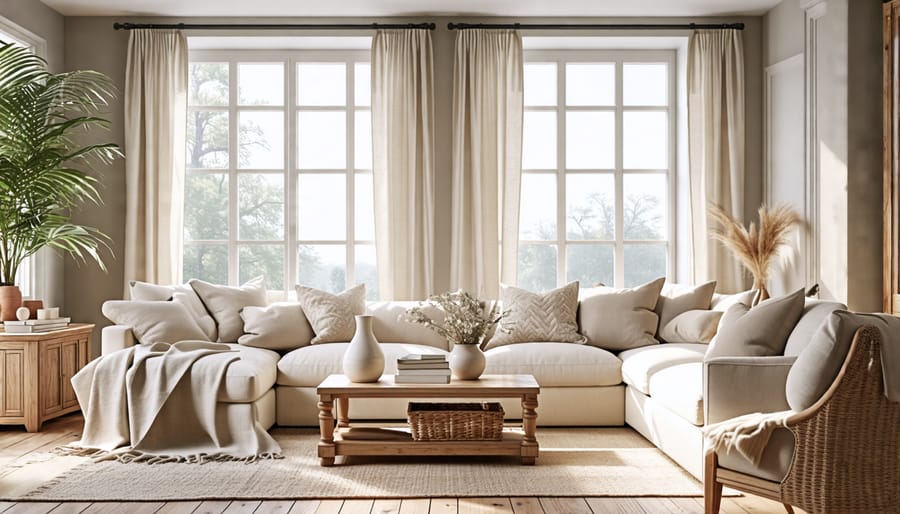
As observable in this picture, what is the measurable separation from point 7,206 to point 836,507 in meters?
4.71

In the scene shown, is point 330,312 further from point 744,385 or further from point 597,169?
point 744,385

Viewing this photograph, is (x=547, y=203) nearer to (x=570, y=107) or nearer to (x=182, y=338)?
(x=570, y=107)

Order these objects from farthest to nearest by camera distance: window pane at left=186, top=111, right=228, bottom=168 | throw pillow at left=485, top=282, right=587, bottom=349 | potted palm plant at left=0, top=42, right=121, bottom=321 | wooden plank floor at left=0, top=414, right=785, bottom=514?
window pane at left=186, top=111, right=228, bottom=168 < throw pillow at left=485, top=282, right=587, bottom=349 < potted palm plant at left=0, top=42, right=121, bottom=321 < wooden plank floor at left=0, top=414, right=785, bottom=514

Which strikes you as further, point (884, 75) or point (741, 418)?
point (884, 75)

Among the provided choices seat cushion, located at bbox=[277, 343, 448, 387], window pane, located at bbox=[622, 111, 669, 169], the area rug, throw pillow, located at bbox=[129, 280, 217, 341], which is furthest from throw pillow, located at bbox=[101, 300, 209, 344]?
window pane, located at bbox=[622, 111, 669, 169]

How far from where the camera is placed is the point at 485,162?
6.04 meters

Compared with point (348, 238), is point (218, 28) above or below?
above

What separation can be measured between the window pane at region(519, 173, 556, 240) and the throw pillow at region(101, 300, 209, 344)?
2846mm

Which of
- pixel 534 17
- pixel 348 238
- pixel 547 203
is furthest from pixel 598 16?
pixel 348 238

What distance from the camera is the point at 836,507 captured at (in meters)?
2.51

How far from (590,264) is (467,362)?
2791mm

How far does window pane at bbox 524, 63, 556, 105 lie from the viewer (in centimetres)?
639

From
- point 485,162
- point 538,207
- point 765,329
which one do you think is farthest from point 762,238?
point 765,329

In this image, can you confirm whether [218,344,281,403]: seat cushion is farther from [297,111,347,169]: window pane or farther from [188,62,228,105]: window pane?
[188,62,228,105]: window pane
